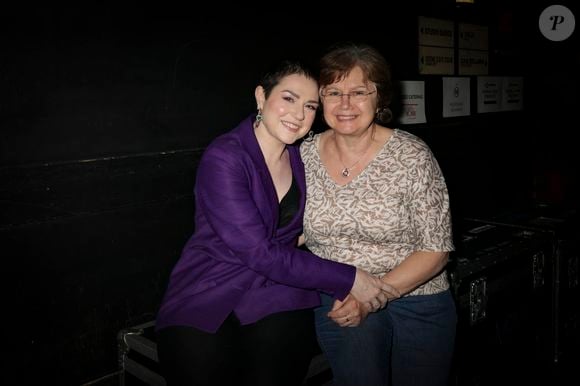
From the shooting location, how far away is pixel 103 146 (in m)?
2.26

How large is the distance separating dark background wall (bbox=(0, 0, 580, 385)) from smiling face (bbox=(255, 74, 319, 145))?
2.65ft

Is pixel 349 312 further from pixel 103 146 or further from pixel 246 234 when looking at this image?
pixel 103 146

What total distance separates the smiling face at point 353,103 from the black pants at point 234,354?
752 mm

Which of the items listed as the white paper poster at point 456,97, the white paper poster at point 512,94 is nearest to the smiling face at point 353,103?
the white paper poster at point 456,97

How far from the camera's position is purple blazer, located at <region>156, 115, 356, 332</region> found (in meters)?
1.69

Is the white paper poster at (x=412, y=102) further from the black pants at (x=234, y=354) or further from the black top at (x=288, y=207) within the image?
the black pants at (x=234, y=354)

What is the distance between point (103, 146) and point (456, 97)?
120 inches

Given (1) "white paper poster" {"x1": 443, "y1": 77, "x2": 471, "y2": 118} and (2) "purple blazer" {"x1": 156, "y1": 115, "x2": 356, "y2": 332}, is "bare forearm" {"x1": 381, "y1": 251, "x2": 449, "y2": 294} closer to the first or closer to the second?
(2) "purple blazer" {"x1": 156, "y1": 115, "x2": 356, "y2": 332}

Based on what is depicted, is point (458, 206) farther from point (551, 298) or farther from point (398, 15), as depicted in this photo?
point (398, 15)

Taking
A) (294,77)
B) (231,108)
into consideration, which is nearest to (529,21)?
(231,108)

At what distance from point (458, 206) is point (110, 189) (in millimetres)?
3091

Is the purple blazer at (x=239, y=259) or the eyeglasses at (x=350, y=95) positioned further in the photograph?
the eyeglasses at (x=350, y=95)

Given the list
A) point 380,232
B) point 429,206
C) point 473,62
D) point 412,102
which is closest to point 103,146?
point 380,232

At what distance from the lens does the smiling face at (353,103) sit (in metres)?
1.90
